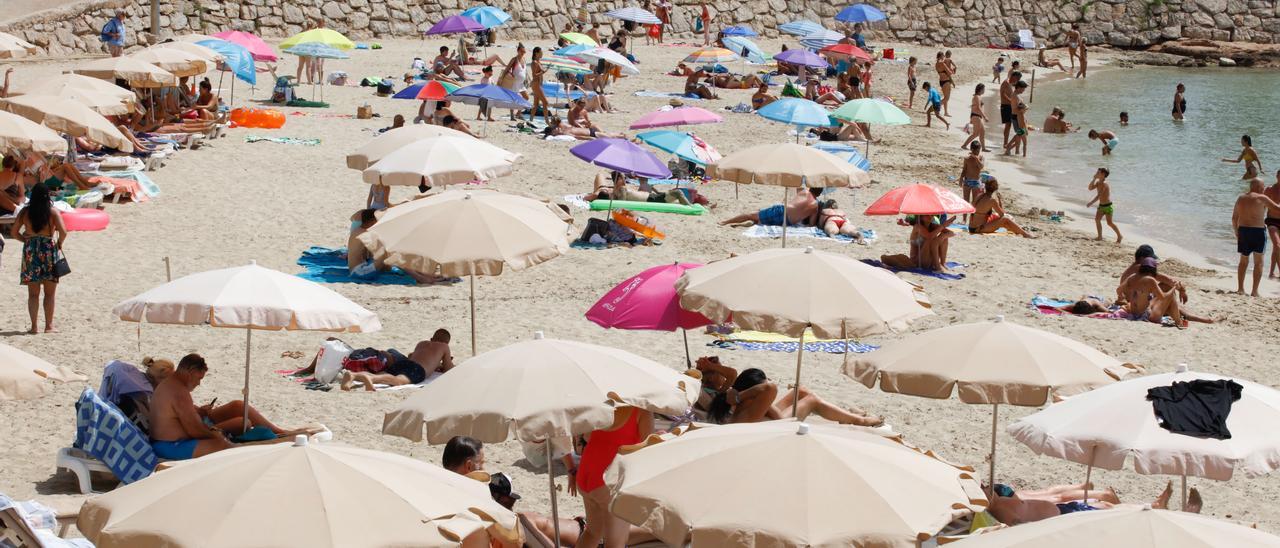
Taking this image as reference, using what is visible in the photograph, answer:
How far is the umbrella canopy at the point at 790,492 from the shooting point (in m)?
4.65

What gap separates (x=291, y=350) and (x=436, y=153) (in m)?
2.90

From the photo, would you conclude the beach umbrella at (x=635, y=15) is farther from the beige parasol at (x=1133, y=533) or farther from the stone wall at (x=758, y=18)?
the beige parasol at (x=1133, y=533)

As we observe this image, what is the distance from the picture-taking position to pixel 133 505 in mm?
4566

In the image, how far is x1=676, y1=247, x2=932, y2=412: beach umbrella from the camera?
7.53 metres

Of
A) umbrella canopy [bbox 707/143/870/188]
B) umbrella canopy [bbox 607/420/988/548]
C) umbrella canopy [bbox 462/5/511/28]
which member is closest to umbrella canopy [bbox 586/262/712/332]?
umbrella canopy [bbox 607/420/988/548]

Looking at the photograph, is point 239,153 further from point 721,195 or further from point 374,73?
point 374,73

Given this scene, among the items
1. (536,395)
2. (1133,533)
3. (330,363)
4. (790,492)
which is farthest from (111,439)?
(1133,533)

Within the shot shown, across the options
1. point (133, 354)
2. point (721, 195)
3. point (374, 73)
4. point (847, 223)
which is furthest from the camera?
point (374, 73)

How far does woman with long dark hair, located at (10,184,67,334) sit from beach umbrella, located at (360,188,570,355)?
2748 millimetres

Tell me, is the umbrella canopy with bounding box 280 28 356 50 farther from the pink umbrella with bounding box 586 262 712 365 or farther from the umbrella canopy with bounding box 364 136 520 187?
the pink umbrella with bounding box 586 262 712 365

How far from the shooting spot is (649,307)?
8.44 meters

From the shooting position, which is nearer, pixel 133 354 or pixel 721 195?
pixel 133 354

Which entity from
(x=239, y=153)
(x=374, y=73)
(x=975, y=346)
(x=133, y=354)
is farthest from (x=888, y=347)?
(x=374, y=73)

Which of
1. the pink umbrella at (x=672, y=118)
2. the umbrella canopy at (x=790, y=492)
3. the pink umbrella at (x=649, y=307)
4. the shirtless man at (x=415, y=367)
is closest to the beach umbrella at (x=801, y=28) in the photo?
the pink umbrella at (x=672, y=118)
